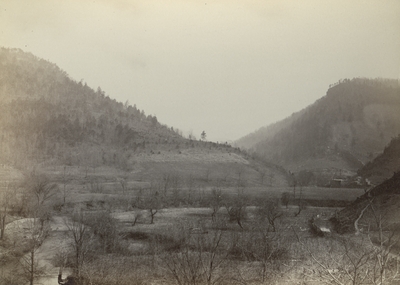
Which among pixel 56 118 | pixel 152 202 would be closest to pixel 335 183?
pixel 152 202

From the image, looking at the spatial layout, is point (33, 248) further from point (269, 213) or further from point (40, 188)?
point (269, 213)

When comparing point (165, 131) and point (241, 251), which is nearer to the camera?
point (241, 251)

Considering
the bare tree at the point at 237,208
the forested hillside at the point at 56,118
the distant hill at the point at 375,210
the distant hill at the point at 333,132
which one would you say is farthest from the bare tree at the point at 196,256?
the distant hill at the point at 333,132

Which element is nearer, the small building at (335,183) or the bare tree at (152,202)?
the bare tree at (152,202)

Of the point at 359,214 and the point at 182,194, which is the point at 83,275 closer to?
the point at 359,214

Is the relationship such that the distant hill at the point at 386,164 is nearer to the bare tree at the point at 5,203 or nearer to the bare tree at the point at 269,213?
the bare tree at the point at 269,213

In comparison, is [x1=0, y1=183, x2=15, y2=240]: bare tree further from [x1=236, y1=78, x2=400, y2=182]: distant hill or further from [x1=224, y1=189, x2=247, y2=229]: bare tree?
[x1=236, y1=78, x2=400, y2=182]: distant hill

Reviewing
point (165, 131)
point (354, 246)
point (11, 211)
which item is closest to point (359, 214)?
point (354, 246)
